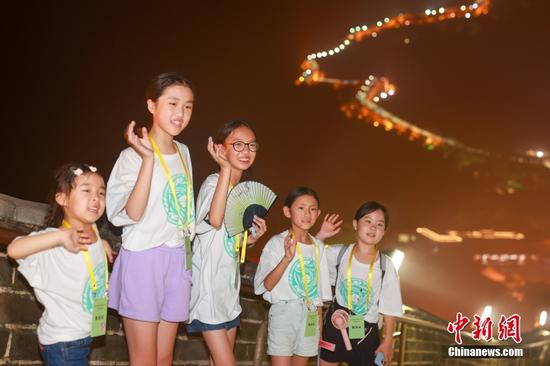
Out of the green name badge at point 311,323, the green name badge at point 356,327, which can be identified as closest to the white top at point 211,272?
the green name badge at point 311,323

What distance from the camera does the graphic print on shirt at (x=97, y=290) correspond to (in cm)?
277

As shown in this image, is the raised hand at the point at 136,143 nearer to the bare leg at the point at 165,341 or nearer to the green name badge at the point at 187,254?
the green name badge at the point at 187,254

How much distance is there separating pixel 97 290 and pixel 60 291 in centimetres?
17

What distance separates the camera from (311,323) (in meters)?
3.83

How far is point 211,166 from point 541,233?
2415 centimetres

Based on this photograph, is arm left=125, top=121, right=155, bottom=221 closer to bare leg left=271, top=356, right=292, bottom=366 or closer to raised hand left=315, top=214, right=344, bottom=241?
bare leg left=271, top=356, right=292, bottom=366

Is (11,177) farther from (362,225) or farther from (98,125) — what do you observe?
(362,225)

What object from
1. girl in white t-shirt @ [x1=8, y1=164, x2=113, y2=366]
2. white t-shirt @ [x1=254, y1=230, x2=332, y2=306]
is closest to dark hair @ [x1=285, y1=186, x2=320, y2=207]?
white t-shirt @ [x1=254, y1=230, x2=332, y2=306]

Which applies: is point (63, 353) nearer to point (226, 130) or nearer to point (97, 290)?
point (97, 290)

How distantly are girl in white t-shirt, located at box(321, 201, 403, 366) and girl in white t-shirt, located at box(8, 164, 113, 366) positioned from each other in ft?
5.90

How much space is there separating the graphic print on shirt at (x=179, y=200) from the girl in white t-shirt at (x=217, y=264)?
0.20 meters

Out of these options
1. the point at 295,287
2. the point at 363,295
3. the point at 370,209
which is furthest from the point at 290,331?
the point at 370,209

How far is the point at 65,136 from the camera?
1759cm

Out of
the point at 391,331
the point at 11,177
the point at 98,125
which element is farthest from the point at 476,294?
the point at 391,331
